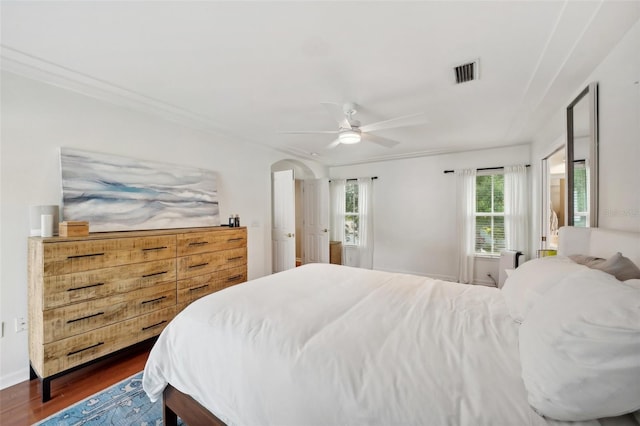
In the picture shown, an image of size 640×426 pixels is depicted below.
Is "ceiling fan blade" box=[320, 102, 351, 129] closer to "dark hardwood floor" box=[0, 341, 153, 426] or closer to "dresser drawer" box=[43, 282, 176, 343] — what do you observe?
Result: "dresser drawer" box=[43, 282, 176, 343]

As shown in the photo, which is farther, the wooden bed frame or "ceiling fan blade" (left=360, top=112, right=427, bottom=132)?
"ceiling fan blade" (left=360, top=112, right=427, bottom=132)

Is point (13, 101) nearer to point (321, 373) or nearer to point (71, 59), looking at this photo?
point (71, 59)

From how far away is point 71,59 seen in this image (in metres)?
1.83

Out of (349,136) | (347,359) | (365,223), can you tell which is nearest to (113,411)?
(347,359)

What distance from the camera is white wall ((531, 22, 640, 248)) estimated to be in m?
1.40

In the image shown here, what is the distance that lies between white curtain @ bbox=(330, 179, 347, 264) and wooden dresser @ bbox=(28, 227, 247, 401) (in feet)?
11.0

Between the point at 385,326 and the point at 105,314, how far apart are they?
2.26 m

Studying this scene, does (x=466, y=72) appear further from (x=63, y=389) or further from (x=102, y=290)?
(x=63, y=389)

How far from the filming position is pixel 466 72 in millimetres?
1963

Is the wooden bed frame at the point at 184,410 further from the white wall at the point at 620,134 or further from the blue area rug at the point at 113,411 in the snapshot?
the white wall at the point at 620,134

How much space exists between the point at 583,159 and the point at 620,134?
0.53 metres

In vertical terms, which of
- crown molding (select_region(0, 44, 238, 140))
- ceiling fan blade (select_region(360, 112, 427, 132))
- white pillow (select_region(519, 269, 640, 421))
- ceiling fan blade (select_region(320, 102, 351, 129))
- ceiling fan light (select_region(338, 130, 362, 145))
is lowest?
white pillow (select_region(519, 269, 640, 421))

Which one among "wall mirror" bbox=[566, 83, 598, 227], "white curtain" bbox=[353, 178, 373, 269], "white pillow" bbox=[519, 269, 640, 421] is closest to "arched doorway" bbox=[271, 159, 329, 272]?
"white curtain" bbox=[353, 178, 373, 269]

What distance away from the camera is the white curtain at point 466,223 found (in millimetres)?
4258
